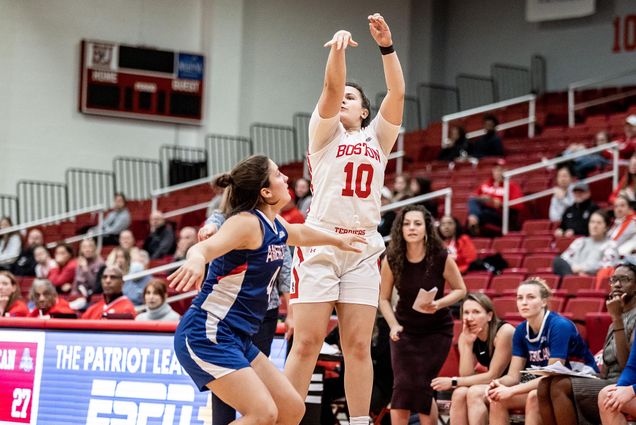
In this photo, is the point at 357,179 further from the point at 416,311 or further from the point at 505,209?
the point at 505,209

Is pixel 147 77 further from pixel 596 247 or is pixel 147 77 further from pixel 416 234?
pixel 416 234

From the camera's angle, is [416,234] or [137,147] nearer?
[416,234]

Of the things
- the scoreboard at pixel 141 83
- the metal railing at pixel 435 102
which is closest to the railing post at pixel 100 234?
the scoreboard at pixel 141 83

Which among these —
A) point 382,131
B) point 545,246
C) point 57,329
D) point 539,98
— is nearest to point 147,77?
point 539,98

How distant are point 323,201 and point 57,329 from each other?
2517 mm

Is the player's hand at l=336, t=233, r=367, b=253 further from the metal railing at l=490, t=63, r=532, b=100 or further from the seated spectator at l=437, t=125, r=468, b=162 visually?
the metal railing at l=490, t=63, r=532, b=100

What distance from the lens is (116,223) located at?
1578 cm

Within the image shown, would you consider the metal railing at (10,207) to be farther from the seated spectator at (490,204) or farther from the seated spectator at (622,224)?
the seated spectator at (622,224)

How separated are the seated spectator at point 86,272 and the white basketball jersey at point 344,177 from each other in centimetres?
721

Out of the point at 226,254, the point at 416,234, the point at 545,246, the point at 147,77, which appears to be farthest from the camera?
the point at 147,77

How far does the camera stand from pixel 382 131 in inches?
221

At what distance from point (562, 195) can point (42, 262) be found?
6738 millimetres

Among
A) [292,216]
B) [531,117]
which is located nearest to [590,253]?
[292,216]

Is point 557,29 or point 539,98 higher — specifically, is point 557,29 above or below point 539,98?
above
